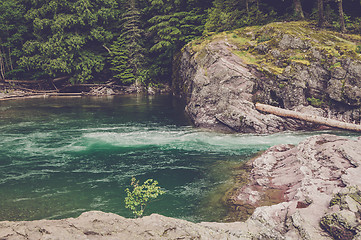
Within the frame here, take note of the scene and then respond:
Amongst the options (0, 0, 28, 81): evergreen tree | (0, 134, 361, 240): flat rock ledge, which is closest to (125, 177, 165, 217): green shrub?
(0, 134, 361, 240): flat rock ledge

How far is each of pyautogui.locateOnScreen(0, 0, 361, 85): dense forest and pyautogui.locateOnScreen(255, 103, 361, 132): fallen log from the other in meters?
14.6

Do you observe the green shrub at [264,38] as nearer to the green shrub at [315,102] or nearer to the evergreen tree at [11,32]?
the green shrub at [315,102]

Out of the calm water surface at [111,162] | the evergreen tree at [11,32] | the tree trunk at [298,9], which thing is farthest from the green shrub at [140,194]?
the evergreen tree at [11,32]

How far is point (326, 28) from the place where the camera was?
2256 cm

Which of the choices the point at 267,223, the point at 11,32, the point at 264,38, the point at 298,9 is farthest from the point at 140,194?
the point at 11,32

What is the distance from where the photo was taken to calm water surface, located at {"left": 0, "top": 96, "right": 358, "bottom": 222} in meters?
8.79

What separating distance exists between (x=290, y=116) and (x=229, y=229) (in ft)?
43.7

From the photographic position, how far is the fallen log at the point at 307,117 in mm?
16014

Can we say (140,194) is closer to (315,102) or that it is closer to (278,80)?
(278,80)

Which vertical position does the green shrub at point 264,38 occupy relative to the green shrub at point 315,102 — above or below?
above

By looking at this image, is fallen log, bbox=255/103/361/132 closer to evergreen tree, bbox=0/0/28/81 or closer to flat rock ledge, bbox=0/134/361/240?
flat rock ledge, bbox=0/134/361/240

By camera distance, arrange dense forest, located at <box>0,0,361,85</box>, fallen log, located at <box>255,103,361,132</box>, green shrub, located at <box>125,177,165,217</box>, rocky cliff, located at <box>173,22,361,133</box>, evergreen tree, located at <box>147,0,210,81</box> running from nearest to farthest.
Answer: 1. green shrub, located at <box>125,177,165,217</box>
2. fallen log, located at <box>255,103,361,132</box>
3. rocky cliff, located at <box>173,22,361,133</box>
4. evergreen tree, located at <box>147,0,210,81</box>
5. dense forest, located at <box>0,0,361,85</box>

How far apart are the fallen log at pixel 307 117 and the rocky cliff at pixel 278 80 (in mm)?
359

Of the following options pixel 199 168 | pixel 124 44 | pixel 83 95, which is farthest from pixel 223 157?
pixel 124 44
